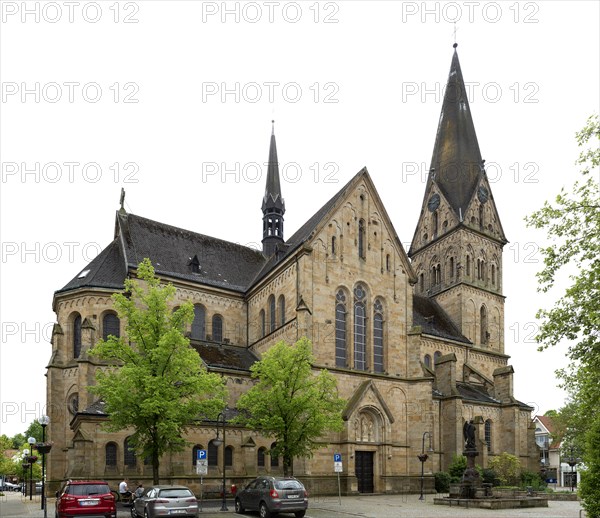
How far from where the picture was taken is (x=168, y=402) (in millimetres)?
26672

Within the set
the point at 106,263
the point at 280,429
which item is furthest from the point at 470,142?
the point at 280,429

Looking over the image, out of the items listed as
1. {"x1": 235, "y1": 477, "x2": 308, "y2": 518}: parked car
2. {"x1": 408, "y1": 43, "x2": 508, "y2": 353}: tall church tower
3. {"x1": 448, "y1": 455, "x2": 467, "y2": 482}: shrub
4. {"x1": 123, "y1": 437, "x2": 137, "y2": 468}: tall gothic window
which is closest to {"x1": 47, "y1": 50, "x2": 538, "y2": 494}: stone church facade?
{"x1": 123, "y1": 437, "x2": 137, "y2": 468}: tall gothic window

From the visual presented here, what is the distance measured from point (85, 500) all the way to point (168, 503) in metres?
2.76

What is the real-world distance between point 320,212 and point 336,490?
18.0 m

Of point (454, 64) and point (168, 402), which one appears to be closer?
point (168, 402)

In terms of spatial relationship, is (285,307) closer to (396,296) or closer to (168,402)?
(396,296)

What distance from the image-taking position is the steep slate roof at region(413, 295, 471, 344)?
53.1 meters

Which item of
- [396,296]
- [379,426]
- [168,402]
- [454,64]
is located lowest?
[379,426]

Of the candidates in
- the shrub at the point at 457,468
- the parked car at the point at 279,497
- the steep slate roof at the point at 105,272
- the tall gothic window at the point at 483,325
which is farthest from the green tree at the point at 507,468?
the steep slate roof at the point at 105,272

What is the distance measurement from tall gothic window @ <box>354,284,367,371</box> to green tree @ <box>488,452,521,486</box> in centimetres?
1552

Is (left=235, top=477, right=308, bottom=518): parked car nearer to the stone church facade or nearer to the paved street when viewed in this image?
the paved street

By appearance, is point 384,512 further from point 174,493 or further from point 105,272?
point 105,272

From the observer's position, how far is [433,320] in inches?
2167

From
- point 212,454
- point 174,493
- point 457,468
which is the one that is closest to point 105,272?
point 212,454
